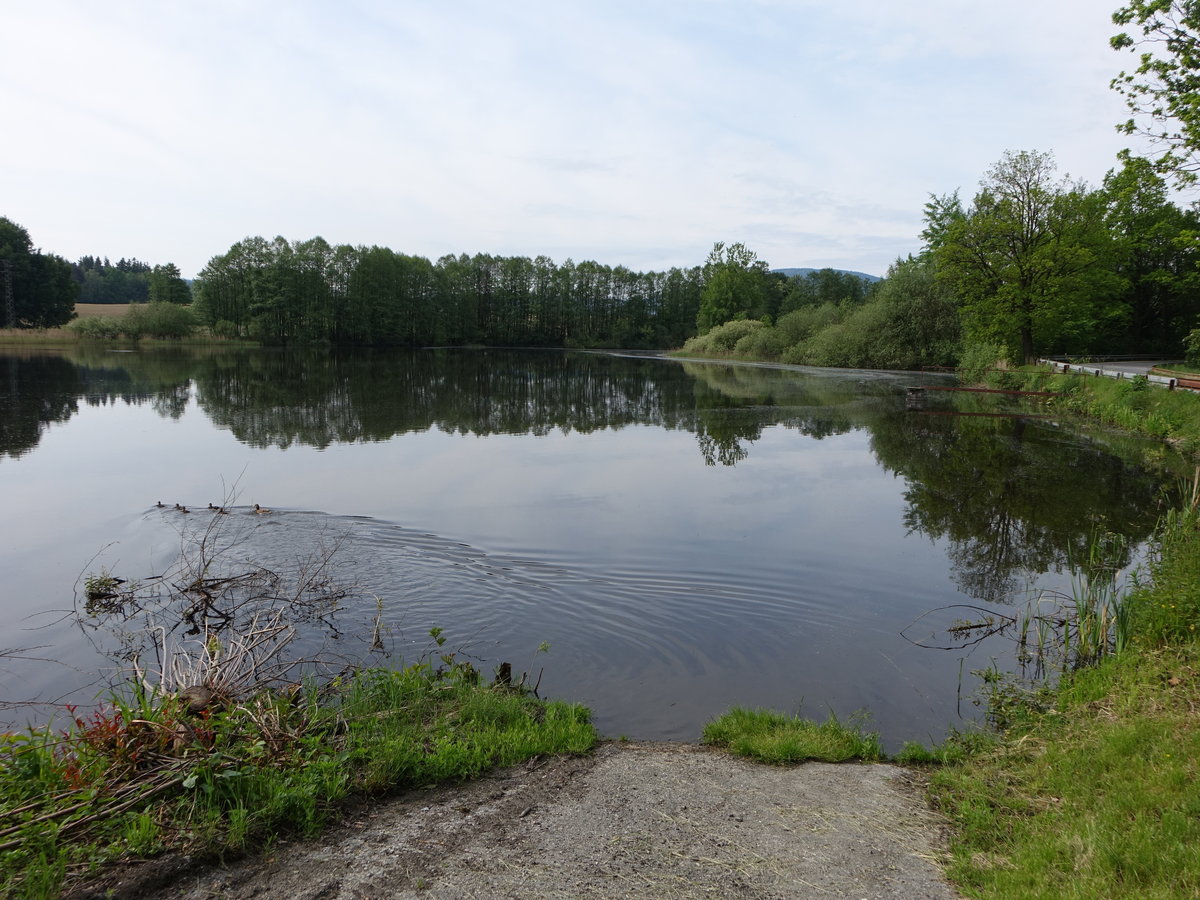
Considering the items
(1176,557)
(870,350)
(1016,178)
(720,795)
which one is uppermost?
(1016,178)

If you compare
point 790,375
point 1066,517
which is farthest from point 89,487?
point 790,375

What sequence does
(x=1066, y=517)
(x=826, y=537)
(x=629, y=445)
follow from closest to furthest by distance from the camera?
(x=826, y=537) < (x=1066, y=517) < (x=629, y=445)

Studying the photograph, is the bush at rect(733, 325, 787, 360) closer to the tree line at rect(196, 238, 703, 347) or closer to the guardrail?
the guardrail

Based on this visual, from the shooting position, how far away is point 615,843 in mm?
4652

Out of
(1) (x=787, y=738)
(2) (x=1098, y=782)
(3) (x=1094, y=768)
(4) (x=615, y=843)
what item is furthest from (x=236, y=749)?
(3) (x=1094, y=768)

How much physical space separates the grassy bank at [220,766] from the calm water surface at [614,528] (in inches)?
58.9

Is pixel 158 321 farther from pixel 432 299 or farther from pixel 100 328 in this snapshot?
pixel 432 299

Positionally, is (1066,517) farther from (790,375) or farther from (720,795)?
(790,375)

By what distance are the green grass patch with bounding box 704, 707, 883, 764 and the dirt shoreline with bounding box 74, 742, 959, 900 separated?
23 cm

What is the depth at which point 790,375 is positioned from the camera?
55.9m

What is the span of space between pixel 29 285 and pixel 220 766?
94.4m

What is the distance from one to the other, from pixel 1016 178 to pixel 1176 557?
3769cm

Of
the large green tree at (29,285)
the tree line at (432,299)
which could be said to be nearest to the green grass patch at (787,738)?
the tree line at (432,299)

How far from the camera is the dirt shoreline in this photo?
13.4ft
